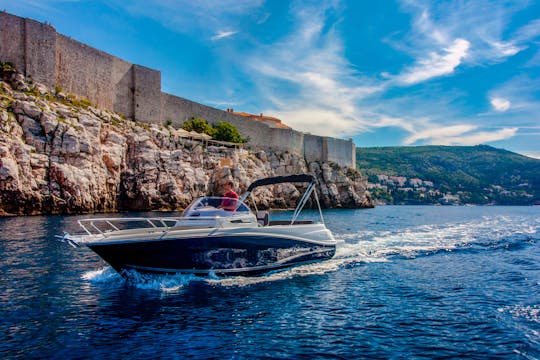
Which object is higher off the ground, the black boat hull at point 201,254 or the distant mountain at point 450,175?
the distant mountain at point 450,175

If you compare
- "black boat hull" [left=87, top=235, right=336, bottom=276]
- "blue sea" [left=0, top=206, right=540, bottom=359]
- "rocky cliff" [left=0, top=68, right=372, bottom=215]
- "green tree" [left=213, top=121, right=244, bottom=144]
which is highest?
"green tree" [left=213, top=121, right=244, bottom=144]

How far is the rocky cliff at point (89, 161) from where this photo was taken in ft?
83.9

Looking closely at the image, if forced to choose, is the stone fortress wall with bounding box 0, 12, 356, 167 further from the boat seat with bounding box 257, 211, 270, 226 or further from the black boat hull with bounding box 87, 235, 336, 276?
the black boat hull with bounding box 87, 235, 336, 276

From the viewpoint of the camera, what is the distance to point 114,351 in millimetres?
5270

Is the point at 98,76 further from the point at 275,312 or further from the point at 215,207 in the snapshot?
the point at 275,312

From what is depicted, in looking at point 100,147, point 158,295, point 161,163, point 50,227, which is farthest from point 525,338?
point 161,163

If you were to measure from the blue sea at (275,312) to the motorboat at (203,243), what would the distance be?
0.33 meters

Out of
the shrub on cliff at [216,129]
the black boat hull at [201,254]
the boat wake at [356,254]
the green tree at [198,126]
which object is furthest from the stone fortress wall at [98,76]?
the black boat hull at [201,254]

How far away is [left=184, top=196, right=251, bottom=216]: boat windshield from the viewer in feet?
31.5

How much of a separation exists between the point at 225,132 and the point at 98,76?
16690 mm

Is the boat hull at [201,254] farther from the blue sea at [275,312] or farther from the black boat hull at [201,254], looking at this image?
the blue sea at [275,312]

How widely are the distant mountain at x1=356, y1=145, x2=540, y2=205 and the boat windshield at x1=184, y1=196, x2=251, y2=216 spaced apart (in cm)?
9869

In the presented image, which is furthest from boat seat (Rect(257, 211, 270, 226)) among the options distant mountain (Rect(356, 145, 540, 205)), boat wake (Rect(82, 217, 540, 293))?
distant mountain (Rect(356, 145, 540, 205))

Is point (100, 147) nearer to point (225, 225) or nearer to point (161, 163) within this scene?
point (161, 163)
